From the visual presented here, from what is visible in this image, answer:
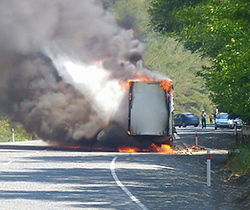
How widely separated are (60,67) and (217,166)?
47.1 feet

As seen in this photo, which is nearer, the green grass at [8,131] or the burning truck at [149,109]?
the burning truck at [149,109]

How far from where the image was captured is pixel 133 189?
15.2m

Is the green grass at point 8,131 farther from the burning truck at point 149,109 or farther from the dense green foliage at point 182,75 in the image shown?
the dense green foliage at point 182,75

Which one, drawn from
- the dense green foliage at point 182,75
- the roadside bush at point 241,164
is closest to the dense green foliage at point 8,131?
the roadside bush at point 241,164

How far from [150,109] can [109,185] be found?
15188mm

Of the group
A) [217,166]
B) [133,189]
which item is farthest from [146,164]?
[133,189]

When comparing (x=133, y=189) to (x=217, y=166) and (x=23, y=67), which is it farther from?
(x=23, y=67)

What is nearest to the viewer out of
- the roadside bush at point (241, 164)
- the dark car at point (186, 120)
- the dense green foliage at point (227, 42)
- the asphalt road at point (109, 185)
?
the asphalt road at point (109, 185)

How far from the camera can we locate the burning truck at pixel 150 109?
31.0 m

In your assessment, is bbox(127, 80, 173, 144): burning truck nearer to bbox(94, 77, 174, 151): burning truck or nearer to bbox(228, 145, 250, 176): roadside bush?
bbox(94, 77, 174, 151): burning truck

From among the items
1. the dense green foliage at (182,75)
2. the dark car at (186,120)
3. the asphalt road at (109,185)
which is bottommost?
the asphalt road at (109,185)

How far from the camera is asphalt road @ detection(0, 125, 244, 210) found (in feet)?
41.9

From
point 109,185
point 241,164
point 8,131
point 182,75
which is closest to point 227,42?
point 241,164

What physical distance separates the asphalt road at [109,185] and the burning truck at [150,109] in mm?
6460
